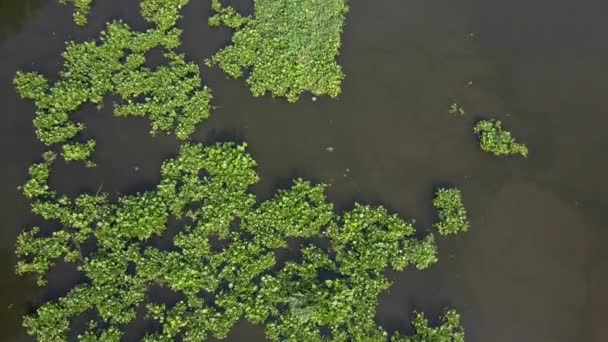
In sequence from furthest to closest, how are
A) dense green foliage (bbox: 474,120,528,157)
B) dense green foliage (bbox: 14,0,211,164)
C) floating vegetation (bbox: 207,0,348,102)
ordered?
floating vegetation (bbox: 207,0,348,102) → dense green foliage (bbox: 474,120,528,157) → dense green foliage (bbox: 14,0,211,164)

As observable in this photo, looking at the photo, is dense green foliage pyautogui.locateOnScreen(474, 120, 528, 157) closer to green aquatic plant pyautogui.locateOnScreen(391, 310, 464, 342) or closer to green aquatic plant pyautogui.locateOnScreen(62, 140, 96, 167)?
green aquatic plant pyautogui.locateOnScreen(391, 310, 464, 342)

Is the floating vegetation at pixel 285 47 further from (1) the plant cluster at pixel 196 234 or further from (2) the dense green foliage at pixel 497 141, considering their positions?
(2) the dense green foliage at pixel 497 141

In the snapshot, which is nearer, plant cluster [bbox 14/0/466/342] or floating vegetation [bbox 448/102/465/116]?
plant cluster [bbox 14/0/466/342]

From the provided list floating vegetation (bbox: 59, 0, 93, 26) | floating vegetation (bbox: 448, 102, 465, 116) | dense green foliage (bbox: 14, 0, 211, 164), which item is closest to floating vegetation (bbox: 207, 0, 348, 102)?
dense green foliage (bbox: 14, 0, 211, 164)

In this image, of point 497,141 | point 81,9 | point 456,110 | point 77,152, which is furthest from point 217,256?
point 81,9

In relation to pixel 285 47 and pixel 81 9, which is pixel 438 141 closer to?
pixel 285 47

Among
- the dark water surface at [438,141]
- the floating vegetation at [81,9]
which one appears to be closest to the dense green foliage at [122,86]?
the dark water surface at [438,141]
